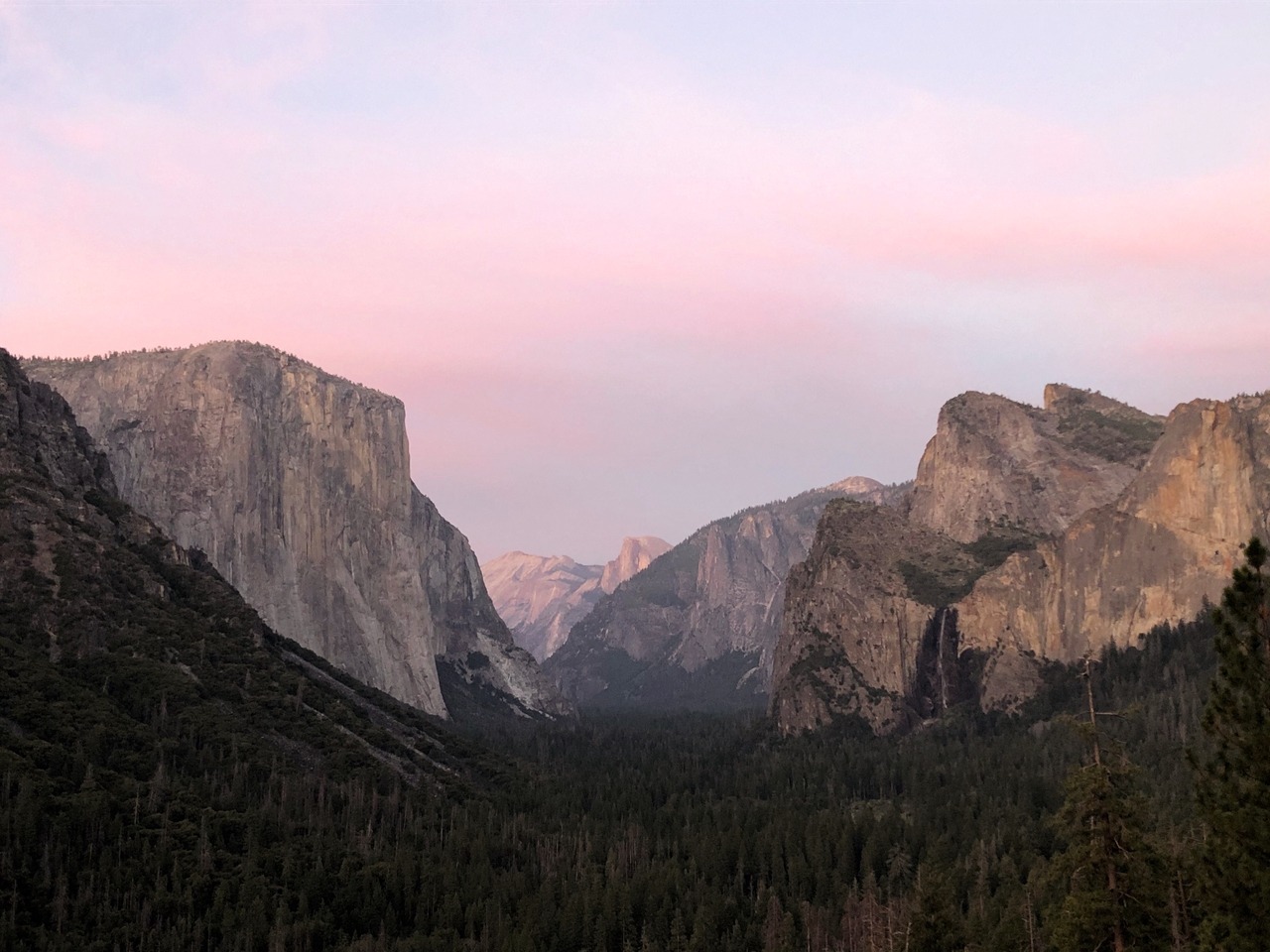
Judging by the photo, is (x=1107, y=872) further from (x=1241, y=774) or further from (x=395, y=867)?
(x=395, y=867)

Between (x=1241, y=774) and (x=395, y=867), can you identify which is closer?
(x=1241, y=774)

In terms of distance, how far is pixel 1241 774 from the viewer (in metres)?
52.1

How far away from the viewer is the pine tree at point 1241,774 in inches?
1970

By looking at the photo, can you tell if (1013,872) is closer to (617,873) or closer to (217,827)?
(617,873)

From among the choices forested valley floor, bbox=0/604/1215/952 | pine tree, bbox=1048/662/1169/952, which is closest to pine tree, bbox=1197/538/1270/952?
pine tree, bbox=1048/662/1169/952

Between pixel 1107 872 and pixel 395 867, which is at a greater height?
pixel 1107 872

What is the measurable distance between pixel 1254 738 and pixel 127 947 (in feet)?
376

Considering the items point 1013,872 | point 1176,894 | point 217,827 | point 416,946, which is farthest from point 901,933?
point 217,827

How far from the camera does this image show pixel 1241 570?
5138 cm

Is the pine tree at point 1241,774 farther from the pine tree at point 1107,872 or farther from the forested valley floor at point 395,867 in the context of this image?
the forested valley floor at point 395,867

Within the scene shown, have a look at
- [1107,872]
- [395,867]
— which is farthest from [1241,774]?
[395,867]

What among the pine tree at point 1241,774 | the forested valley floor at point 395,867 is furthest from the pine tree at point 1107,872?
the forested valley floor at point 395,867

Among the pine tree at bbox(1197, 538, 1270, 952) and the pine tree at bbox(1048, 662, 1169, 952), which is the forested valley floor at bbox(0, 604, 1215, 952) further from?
the pine tree at bbox(1197, 538, 1270, 952)

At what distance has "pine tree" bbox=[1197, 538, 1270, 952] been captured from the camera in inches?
1970
